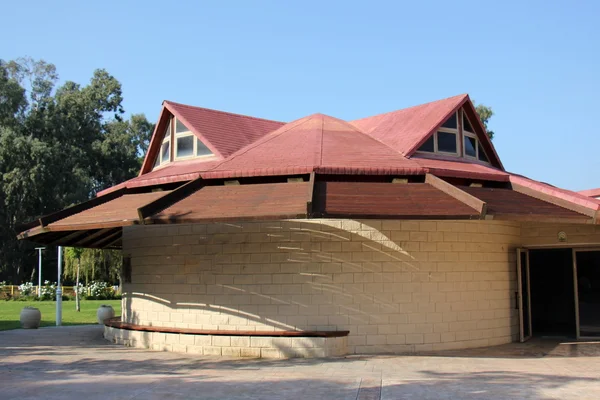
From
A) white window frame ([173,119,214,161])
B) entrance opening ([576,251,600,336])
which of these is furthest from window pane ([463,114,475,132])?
white window frame ([173,119,214,161])

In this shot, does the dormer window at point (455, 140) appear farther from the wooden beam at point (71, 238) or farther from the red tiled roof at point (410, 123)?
the wooden beam at point (71, 238)

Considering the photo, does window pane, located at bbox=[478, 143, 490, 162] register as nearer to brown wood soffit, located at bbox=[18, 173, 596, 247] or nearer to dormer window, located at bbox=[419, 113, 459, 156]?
dormer window, located at bbox=[419, 113, 459, 156]

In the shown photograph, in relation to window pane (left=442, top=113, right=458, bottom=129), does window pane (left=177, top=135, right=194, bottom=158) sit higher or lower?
lower

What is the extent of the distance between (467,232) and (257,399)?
7443mm

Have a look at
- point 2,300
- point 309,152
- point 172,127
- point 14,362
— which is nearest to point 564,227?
point 309,152

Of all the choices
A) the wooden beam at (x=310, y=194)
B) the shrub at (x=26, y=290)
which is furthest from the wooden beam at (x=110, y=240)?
the shrub at (x=26, y=290)

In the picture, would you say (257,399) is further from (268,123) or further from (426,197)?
(268,123)

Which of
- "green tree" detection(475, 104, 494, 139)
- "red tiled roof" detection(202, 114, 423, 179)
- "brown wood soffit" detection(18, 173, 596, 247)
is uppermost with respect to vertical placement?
"green tree" detection(475, 104, 494, 139)

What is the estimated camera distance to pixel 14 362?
12.6m

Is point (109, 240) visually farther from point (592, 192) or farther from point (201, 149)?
point (592, 192)

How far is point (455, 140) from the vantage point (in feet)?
56.7

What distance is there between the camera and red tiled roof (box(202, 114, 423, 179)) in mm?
14117

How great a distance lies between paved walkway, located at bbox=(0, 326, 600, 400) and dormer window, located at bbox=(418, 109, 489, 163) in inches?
219

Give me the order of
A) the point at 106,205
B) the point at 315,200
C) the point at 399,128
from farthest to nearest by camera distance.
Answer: the point at 399,128 → the point at 106,205 → the point at 315,200
